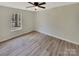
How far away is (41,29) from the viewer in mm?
7758

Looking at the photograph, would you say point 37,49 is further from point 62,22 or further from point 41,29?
point 41,29

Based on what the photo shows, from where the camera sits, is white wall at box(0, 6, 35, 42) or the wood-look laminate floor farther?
white wall at box(0, 6, 35, 42)

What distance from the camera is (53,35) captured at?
251 inches

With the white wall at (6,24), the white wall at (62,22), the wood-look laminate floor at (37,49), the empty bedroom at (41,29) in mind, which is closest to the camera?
the wood-look laminate floor at (37,49)

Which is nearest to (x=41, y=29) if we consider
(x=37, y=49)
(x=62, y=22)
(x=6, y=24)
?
(x=62, y=22)

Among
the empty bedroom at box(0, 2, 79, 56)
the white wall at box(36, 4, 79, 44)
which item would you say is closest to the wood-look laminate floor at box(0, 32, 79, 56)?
the empty bedroom at box(0, 2, 79, 56)

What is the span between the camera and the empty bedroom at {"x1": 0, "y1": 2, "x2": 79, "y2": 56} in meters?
3.81

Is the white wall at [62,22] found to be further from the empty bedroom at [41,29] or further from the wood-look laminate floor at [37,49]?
the wood-look laminate floor at [37,49]

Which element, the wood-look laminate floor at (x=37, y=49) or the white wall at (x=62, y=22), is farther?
the white wall at (x=62, y=22)

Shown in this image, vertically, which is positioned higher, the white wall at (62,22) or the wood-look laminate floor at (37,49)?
the white wall at (62,22)

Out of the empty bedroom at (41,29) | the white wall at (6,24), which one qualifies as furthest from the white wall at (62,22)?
the white wall at (6,24)

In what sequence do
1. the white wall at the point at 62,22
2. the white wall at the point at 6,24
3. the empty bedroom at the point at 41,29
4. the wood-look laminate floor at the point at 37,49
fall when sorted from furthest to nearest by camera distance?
1. the white wall at the point at 6,24
2. the white wall at the point at 62,22
3. the empty bedroom at the point at 41,29
4. the wood-look laminate floor at the point at 37,49

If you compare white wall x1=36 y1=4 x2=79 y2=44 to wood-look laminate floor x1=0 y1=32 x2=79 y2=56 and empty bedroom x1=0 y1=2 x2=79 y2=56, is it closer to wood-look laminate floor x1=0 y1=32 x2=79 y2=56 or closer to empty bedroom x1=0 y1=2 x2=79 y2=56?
empty bedroom x1=0 y1=2 x2=79 y2=56

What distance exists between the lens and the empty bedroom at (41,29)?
381cm
